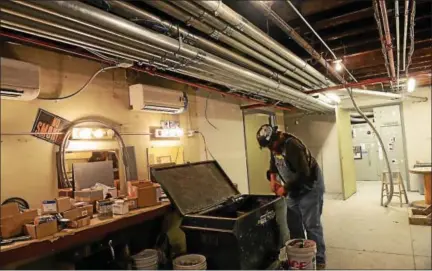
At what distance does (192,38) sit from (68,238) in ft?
5.29

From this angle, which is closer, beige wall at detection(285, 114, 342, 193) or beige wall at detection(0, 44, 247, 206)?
beige wall at detection(0, 44, 247, 206)

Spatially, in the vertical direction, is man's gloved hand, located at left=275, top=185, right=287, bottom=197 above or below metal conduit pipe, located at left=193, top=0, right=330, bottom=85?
below

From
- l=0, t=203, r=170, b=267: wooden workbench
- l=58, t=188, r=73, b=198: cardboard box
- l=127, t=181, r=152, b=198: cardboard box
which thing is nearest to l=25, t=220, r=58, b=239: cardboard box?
l=0, t=203, r=170, b=267: wooden workbench

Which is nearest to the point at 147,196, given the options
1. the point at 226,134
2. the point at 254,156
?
the point at 226,134

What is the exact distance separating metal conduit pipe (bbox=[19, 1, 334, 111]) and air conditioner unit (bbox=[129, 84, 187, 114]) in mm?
969

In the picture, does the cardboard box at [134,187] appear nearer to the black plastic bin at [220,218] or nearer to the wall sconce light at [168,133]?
the black plastic bin at [220,218]

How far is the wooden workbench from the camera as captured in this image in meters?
1.75

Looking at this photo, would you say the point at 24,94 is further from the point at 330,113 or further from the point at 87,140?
the point at 330,113

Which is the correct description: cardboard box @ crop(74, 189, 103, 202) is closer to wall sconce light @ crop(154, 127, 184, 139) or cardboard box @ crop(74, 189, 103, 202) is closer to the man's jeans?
wall sconce light @ crop(154, 127, 184, 139)

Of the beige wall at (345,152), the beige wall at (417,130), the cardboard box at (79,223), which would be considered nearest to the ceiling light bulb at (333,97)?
the beige wall at (345,152)

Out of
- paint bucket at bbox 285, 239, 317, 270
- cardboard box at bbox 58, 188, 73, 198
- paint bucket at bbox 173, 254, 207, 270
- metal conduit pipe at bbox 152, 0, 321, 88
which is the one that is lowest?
paint bucket at bbox 285, 239, 317, 270

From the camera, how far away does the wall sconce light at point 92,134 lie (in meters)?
2.70

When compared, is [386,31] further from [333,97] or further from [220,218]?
[333,97]

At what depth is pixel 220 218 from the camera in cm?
229
